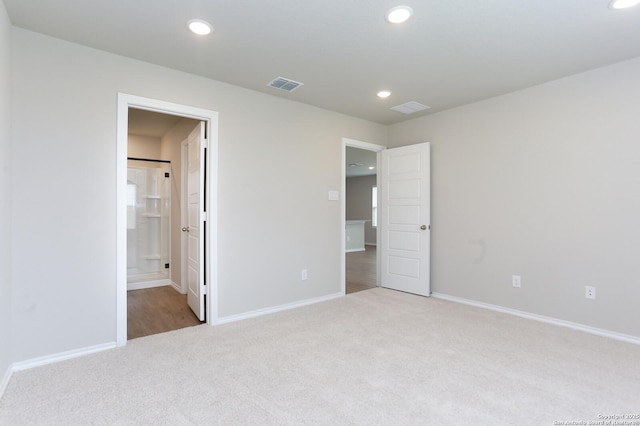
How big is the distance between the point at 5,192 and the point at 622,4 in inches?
165

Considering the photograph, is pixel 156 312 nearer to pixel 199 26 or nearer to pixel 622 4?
pixel 199 26

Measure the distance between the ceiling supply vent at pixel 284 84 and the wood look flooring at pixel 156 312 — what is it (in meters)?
2.60

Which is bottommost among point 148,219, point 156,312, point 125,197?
point 156,312

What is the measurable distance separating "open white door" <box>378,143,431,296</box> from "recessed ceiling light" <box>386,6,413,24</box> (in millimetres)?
2339

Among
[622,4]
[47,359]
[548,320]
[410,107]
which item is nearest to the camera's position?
[622,4]

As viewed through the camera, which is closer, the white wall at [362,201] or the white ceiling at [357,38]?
the white ceiling at [357,38]

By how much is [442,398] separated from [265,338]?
156cm

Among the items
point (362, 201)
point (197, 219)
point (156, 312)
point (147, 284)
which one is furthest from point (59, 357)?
point (362, 201)

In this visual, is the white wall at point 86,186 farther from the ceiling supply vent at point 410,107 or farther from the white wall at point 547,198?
the white wall at point 547,198

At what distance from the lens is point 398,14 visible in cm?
220

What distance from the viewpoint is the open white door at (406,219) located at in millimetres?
4410

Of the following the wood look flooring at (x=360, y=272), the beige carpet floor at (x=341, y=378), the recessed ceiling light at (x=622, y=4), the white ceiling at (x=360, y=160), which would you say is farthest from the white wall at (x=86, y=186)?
the white ceiling at (x=360, y=160)

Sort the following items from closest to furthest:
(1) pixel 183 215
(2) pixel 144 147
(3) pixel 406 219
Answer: (1) pixel 183 215 < (3) pixel 406 219 < (2) pixel 144 147

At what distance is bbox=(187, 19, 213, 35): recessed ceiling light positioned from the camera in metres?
2.32
